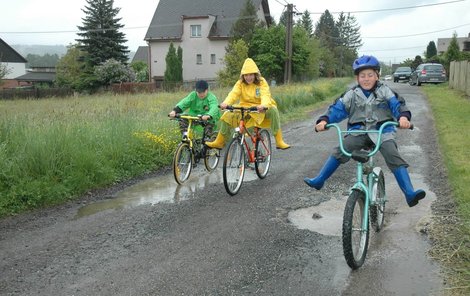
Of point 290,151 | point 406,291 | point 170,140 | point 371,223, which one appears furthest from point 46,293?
point 290,151

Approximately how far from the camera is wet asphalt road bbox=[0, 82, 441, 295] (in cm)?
406

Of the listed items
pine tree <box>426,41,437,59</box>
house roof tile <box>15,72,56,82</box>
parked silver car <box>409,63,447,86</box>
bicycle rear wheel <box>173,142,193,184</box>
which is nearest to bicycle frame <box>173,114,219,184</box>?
bicycle rear wheel <box>173,142,193,184</box>

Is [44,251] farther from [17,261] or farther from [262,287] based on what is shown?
[262,287]

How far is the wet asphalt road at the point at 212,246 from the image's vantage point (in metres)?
4.06

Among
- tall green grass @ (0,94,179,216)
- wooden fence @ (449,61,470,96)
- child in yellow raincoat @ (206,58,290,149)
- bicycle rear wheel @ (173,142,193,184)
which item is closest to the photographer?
tall green grass @ (0,94,179,216)

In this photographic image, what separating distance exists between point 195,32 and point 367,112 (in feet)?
163

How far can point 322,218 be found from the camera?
5836 mm

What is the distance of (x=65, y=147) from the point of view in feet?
25.3

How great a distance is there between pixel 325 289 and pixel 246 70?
4.50m

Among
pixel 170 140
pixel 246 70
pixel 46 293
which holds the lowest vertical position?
pixel 46 293

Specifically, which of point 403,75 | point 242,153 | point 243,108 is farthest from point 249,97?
point 403,75

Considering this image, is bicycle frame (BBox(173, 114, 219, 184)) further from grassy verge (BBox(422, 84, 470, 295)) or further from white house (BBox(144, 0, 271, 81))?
white house (BBox(144, 0, 271, 81))

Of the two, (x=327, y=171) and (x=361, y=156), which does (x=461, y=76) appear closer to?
(x=327, y=171)

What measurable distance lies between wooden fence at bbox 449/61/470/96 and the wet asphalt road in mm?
16737
